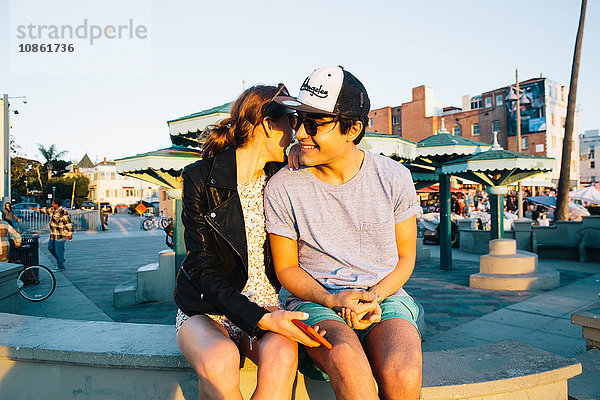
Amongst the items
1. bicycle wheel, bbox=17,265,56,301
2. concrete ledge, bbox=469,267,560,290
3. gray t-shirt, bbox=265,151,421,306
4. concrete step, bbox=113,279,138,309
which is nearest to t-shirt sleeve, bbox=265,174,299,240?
gray t-shirt, bbox=265,151,421,306

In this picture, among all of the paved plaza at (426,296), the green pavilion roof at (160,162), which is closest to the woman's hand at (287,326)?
the paved plaza at (426,296)

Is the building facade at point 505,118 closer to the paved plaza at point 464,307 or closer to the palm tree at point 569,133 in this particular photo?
the palm tree at point 569,133

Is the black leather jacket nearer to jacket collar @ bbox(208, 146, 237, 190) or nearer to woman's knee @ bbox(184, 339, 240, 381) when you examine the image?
jacket collar @ bbox(208, 146, 237, 190)

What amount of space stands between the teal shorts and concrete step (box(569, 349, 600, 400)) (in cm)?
110

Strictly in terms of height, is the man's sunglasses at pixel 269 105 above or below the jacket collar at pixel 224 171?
above

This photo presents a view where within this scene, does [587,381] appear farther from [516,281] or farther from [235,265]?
Result: [516,281]

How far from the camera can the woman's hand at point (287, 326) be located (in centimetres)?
164

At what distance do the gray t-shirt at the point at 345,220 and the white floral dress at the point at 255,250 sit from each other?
0.06 m

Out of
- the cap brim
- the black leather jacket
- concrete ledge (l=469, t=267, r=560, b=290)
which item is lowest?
concrete ledge (l=469, t=267, r=560, b=290)

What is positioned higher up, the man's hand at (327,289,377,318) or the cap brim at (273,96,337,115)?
the cap brim at (273,96,337,115)

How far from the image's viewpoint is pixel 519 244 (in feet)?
38.4

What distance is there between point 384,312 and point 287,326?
1.56ft

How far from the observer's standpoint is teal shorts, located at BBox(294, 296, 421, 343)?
1809mm

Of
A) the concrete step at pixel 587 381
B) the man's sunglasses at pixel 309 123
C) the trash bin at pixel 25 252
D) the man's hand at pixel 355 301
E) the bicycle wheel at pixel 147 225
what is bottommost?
the bicycle wheel at pixel 147 225
